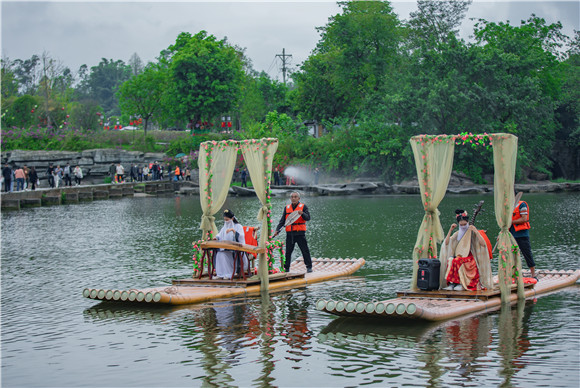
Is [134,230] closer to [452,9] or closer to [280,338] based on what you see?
[280,338]

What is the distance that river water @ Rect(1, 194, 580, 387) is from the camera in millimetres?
8961

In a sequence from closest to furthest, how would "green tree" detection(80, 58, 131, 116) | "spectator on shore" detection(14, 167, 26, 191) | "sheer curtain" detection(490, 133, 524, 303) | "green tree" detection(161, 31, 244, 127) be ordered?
"sheer curtain" detection(490, 133, 524, 303), "spectator on shore" detection(14, 167, 26, 191), "green tree" detection(161, 31, 244, 127), "green tree" detection(80, 58, 131, 116)

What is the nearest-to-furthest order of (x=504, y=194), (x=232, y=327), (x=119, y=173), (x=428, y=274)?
(x=232, y=327), (x=504, y=194), (x=428, y=274), (x=119, y=173)

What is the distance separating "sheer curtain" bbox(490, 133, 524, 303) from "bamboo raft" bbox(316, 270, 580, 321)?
323 mm

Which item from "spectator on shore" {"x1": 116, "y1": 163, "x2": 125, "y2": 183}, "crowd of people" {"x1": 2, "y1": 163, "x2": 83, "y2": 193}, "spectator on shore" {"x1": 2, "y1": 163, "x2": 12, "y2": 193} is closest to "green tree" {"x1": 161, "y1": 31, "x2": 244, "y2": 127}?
"spectator on shore" {"x1": 116, "y1": 163, "x2": 125, "y2": 183}

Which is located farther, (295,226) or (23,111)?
(23,111)

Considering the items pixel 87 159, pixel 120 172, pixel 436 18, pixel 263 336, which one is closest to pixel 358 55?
pixel 436 18

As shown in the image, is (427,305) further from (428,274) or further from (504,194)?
(504,194)

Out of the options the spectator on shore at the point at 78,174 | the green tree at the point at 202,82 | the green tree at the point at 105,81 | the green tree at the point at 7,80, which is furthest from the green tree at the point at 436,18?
the green tree at the point at 105,81

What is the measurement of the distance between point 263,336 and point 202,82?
55489 mm

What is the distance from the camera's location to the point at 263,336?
10938 millimetres

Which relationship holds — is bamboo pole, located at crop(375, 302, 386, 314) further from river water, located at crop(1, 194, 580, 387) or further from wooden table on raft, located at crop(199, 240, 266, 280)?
wooden table on raft, located at crop(199, 240, 266, 280)

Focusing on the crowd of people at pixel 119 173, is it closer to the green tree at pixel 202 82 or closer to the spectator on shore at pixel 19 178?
the spectator on shore at pixel 19 178

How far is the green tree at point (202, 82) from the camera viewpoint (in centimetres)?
6391
